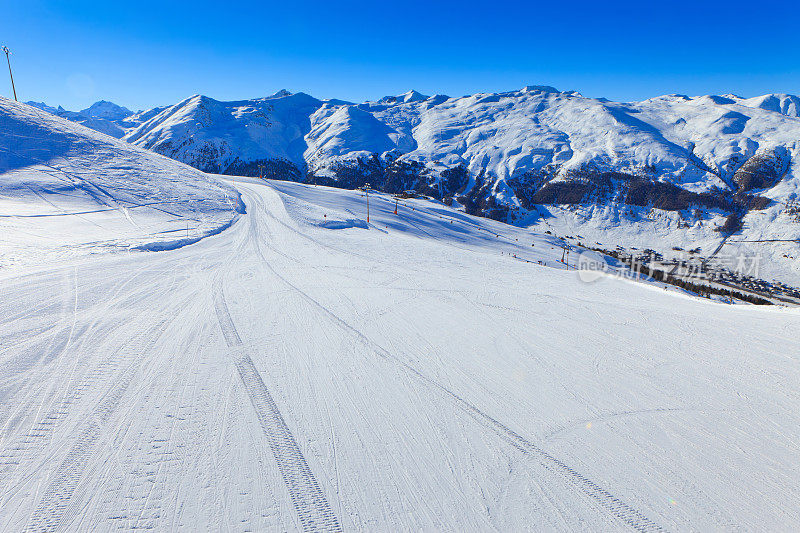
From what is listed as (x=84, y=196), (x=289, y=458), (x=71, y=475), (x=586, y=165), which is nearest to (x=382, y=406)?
(x=289, y=458)

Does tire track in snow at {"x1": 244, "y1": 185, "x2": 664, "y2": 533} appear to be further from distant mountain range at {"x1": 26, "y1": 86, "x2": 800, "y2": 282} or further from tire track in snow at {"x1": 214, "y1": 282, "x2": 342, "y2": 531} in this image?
distant mountain range at {"x1": 26, "y1": 86, "x2": 800, "y2": 282}

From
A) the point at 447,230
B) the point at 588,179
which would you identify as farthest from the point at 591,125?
the point at 447,230

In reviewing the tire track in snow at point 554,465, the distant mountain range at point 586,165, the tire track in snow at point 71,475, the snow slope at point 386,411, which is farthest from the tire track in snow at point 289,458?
the distant mountain range at point 586,165

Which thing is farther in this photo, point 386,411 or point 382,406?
point 382,406

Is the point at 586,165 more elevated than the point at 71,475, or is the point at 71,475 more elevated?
the point at 586,165

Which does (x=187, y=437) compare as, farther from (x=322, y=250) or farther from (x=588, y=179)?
(x=588, y=179)

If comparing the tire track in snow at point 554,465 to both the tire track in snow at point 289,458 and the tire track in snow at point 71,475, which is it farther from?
the tire track in snow at point 71,475

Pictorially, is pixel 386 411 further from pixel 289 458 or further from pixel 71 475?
pixel 71 475
